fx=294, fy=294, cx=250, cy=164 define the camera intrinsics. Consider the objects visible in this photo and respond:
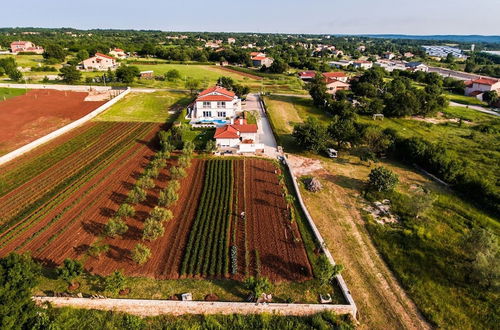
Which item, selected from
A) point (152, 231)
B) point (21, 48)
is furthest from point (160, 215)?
point (21, 48)

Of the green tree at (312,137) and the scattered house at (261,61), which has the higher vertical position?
the scattered house at (261,61)

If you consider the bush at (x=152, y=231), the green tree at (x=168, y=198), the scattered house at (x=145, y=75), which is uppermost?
the scattered house at (x=145, y=75)

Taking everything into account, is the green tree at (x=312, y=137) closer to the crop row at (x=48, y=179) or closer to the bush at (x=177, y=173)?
the bush at (x=177, y=173)

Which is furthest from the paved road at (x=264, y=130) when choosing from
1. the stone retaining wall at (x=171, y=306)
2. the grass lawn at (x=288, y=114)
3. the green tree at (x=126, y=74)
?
the green tree at (x=126, y=74)

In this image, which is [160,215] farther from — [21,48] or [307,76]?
[21,48]

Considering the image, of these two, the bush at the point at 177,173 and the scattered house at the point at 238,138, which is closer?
the bush at the point at 177,173

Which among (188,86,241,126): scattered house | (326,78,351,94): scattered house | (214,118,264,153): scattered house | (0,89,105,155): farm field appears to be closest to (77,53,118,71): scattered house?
(0,89,105,155): farm field

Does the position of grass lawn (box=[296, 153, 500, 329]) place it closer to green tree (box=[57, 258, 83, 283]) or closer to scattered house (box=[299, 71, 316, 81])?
green tree (box=[57, 258, 83, 283])
